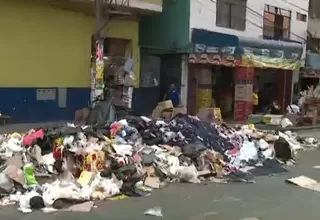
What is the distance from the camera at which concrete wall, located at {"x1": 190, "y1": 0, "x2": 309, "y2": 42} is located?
25.3 metres

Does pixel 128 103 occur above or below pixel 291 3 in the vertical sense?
below

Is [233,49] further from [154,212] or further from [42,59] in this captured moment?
[154,212]

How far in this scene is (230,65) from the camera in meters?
26.0

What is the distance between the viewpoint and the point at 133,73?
2333 centimetres

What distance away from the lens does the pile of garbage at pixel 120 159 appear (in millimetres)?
9203

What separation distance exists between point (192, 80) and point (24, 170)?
16.9 metres

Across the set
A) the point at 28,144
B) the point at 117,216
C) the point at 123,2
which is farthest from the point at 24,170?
the point at 123,2

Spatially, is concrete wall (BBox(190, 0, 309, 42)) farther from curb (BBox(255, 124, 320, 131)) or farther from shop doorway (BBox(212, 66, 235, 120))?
curb (BBox(255, 124, 320, 131))

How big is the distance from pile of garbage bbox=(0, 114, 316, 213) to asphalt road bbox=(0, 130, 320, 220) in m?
0.31

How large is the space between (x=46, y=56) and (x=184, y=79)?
7.20 m

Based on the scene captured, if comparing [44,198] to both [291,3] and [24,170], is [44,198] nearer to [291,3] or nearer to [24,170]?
[24,170]

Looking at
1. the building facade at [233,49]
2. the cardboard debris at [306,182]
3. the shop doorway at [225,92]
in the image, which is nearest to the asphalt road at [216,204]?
the cardboard debris at [306,182]

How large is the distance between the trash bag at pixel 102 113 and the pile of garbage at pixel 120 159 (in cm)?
287

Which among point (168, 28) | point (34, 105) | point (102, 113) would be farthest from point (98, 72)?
point (168, 28)
